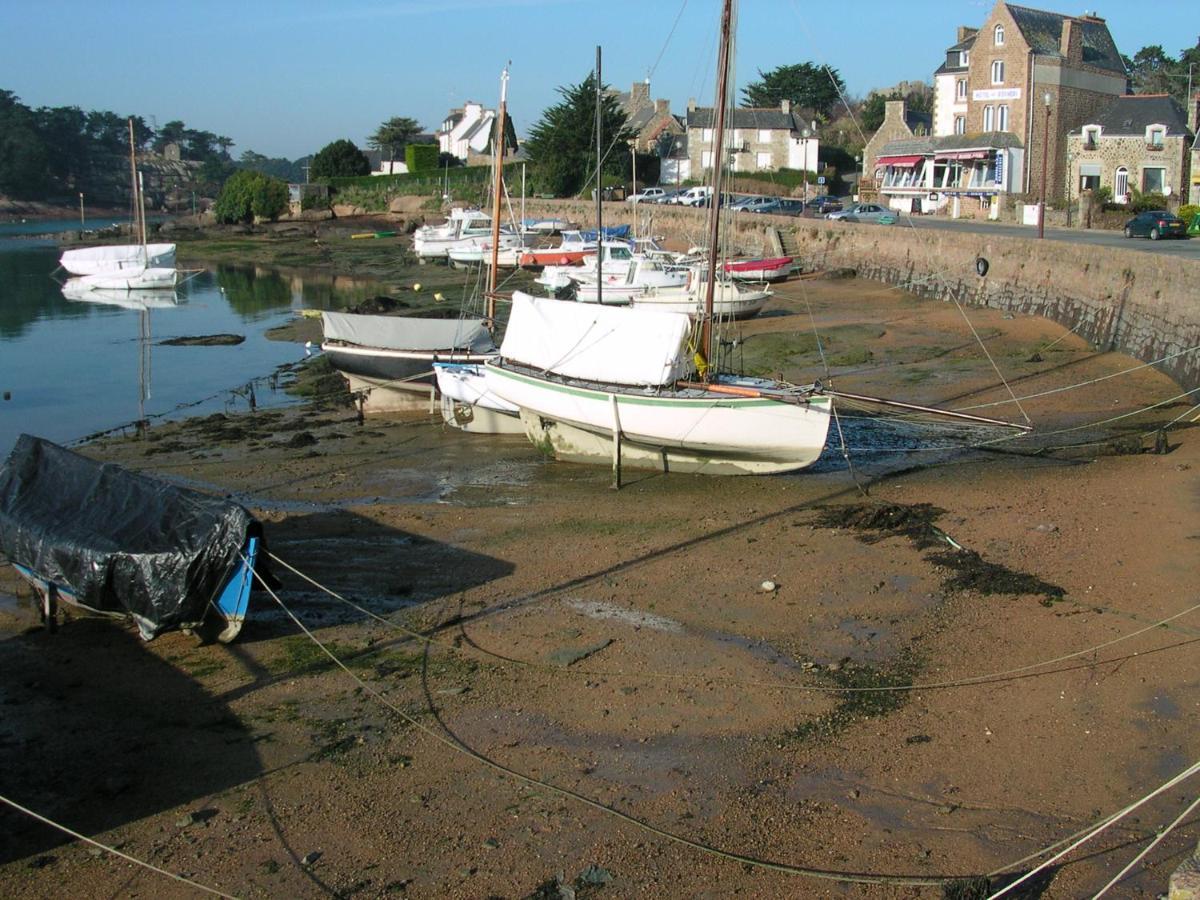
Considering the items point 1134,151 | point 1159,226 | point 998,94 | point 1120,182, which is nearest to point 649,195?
point 998,94

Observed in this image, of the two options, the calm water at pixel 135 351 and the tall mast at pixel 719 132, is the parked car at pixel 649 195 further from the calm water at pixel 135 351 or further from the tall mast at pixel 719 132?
the tall mast at pixel 719 132

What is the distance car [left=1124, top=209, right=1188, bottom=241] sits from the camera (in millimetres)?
38688

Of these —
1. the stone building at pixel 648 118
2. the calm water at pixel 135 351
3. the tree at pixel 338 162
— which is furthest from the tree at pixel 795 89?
the calm water at pixel 135 351

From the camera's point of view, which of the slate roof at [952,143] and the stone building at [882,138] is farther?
the stone building at [882,138]

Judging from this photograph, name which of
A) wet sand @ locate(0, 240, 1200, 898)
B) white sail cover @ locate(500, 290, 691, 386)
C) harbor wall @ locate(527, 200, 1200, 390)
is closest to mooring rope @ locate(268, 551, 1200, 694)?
wet sand @ locate(0, 240, 1200, 898)

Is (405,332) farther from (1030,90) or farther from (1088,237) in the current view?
(1030,90)

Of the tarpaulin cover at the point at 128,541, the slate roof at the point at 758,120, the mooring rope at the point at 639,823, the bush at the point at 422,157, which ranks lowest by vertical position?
the mooring rope at the point at 639,823

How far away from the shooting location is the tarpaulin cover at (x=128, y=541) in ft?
36.6

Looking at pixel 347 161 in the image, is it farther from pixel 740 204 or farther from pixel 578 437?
pixel 578 437

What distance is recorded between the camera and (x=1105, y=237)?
135 feet

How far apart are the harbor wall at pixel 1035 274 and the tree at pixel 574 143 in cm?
2540

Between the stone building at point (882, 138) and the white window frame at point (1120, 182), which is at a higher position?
the stone building at point (882, 138)

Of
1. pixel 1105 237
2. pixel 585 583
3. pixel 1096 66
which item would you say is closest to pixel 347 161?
pixel 1096 66

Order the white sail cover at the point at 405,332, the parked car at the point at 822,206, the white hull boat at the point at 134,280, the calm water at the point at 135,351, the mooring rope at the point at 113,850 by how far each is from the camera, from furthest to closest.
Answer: the parked car at the point at 822,206
the white hull boat at the point at 134,280
the calm water at the point at 135,351
the white sail cover at the point at 405,332
the mooring rope at the point at 113,850
